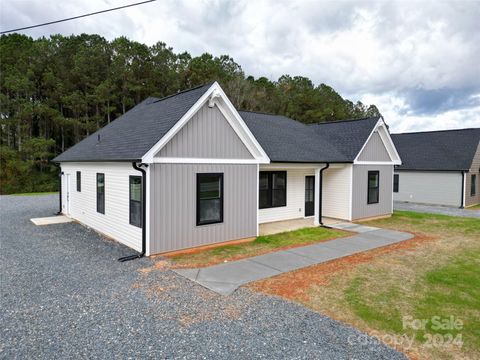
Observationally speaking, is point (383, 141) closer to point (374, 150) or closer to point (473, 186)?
point (374, 150)

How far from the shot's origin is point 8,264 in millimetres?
7754

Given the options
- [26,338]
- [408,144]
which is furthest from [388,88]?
[26,338]

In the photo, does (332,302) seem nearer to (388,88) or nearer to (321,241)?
(321,241)

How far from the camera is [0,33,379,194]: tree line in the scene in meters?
28.7

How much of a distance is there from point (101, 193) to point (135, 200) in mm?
2901

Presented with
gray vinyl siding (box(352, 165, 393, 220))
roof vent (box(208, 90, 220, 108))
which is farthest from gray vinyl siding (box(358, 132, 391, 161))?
roof vent (box(208, 90, 220, 108))

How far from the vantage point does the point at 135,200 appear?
8.84 meters

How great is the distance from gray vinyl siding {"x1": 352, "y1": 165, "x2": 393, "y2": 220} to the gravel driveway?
973 centimetres

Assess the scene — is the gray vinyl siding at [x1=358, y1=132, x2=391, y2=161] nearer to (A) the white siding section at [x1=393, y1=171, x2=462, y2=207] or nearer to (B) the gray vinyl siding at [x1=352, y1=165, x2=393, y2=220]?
(B) the gray vinyl siding at [x1=352, y1=165, x2=393, y2=220]

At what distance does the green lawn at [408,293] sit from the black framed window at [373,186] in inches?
207

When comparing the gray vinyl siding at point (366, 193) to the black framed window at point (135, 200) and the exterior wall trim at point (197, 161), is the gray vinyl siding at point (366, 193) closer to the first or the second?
the exterior wall trim at point (197, 161)

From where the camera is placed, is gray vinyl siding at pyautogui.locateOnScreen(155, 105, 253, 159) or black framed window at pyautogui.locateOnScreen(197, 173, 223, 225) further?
black framed window at pyautogui.locateOnScreen(197, 173, 223, 225)

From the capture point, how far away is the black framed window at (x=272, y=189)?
511 inches

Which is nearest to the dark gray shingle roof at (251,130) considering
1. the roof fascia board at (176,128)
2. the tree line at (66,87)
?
the roof fascia board at (176,128)
